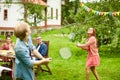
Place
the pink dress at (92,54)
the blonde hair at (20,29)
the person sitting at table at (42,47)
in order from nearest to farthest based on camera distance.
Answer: the blonde hair at (20,29) < the pink dress at (92,54) < the person sitting at table at (42,47)

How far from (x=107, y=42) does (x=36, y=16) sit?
403 centimetres

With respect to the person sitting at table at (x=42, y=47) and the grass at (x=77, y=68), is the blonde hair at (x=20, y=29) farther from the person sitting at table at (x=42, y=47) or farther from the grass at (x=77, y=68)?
the grass at (x=77, y=68)

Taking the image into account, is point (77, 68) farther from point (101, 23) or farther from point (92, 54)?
point (101, 23)

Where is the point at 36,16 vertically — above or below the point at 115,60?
above

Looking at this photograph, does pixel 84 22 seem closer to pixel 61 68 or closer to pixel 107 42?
pixel 107 42

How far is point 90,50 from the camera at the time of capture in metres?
10.8

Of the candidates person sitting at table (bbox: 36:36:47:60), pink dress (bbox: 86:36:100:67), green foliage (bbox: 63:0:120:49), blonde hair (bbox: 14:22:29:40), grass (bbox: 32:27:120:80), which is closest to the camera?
blonde hair (bbox: 14:22:29:40)

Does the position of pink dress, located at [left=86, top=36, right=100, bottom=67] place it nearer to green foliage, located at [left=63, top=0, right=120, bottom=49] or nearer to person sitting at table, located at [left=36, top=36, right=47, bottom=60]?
person sitting at table, located at [left=36, top=36, right=47, bottom=60]

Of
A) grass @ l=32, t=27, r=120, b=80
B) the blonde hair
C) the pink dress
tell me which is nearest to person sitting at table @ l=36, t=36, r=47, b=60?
grass @ l=32, t=27, r=120, b=80

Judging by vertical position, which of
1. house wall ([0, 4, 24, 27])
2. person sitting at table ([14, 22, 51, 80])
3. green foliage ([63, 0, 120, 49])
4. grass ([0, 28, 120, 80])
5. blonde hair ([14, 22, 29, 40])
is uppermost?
blonde hair ([14, 22, 29, 40])

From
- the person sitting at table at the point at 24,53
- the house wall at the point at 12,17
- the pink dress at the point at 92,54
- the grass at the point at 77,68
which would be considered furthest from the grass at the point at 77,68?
the house wall at the point at 12,17

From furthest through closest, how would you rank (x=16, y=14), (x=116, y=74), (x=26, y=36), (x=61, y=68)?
1. (x=16, y=14)
2. (x=61, y=68)
3. (x=116, y=74)
4. (x=26, y=36)

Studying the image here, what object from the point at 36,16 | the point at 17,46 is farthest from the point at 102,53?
the point at 17,46

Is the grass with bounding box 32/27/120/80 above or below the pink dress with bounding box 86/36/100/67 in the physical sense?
below
